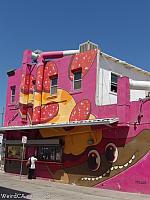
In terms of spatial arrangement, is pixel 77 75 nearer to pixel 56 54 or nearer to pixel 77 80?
pixel 77 80

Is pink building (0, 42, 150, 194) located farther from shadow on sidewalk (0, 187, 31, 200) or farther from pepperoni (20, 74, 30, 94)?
shadow on sidewalk (0, 187, 31, 200)

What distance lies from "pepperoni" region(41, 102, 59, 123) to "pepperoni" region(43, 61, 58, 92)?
4.20ft

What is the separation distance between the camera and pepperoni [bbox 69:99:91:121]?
2369 cm

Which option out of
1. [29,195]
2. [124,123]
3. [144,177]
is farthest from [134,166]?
[29,195]

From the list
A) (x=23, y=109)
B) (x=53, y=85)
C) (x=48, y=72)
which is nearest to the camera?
(x=53, y=85)

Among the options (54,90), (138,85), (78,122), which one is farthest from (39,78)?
(138,85)

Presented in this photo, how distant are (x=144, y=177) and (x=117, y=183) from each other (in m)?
1.87

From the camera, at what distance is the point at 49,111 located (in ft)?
88.1

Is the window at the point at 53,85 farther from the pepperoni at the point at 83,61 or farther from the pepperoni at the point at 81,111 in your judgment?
the pepperoni at the point at 81,111

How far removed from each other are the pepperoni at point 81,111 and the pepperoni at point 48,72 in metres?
3.56

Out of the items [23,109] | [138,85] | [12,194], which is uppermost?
[138,85]

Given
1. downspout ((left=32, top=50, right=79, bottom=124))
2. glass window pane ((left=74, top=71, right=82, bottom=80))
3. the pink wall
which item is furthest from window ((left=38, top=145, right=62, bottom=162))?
glass window pane ((left=74, top=71, right=82, bottom=80))

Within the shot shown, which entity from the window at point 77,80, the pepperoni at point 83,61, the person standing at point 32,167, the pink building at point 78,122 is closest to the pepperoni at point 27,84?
the pink building at point 78,122

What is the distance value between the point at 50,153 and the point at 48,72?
5733 mm
